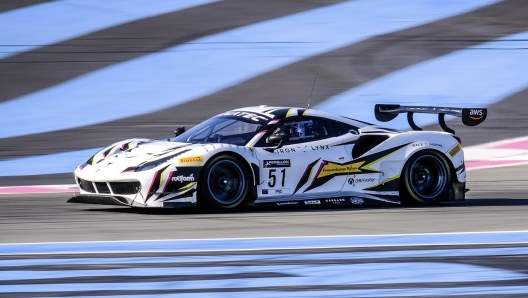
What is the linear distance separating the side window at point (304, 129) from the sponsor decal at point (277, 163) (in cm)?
25

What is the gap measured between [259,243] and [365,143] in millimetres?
3273

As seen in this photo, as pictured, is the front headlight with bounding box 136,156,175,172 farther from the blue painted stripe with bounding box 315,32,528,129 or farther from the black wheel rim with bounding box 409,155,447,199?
the blue painted stripe with bounding box 315,32,528,129

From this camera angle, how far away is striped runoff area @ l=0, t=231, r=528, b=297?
539 cm

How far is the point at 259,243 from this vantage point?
717 centimetres

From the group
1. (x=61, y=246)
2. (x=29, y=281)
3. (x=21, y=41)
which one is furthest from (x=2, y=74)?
(x=29, y=281)

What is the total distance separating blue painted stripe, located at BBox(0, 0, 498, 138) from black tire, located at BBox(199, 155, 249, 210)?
6514 millimetres

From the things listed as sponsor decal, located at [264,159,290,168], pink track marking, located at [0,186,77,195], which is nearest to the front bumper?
sponsor decal, located at [264,159,290,168]

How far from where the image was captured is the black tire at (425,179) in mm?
10305

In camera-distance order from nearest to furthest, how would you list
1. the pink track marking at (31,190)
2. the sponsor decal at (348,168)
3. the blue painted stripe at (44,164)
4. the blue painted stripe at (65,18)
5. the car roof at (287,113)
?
the sponsor decal at (348,168), the car roof at (287,113), the pink track marking at (31,190), the blue painted stripe at (44,164), the blue painted stripe at (65,18)

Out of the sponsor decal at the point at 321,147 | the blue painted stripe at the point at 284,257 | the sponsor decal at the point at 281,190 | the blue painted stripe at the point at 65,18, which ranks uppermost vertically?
the blue painted stripe at the point at 65,18

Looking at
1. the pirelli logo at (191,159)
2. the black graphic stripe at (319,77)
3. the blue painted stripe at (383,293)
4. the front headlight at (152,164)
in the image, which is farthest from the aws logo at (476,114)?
the black graphic stripe at (319,77)

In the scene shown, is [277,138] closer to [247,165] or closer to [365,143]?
[247,165]

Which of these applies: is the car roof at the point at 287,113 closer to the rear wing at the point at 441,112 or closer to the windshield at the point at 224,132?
the windshield at the point at 224,132

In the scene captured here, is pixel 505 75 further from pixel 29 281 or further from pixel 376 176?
pixel 29 281
